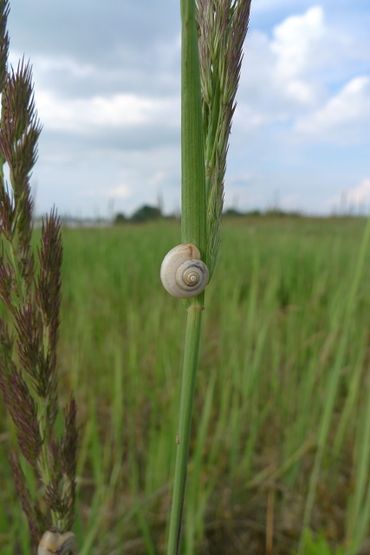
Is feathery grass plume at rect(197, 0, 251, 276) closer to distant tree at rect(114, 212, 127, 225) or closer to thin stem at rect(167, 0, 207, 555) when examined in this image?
thin stem at rect(167, 0, 207, 555)

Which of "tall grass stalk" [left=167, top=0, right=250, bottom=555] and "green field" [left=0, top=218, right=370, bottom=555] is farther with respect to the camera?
"green field" [left=0, top=218, right=370, bottom=555]

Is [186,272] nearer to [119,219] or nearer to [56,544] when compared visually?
[56,544]

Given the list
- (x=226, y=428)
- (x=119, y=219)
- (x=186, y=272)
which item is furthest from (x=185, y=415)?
(x=119, y=219)

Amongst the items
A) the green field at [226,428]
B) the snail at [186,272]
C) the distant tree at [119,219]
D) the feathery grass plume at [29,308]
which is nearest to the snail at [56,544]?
the feathery grass plume at [29,308]

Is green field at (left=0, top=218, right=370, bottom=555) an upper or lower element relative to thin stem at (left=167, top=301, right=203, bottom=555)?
lower

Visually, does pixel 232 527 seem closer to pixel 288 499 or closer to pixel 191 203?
pixel 288 499

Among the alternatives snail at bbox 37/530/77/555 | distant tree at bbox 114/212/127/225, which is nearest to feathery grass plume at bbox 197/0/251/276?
snail at bbox 37/530/77/555

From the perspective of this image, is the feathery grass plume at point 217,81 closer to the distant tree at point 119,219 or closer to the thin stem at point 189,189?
the thin stem at point 189,189
